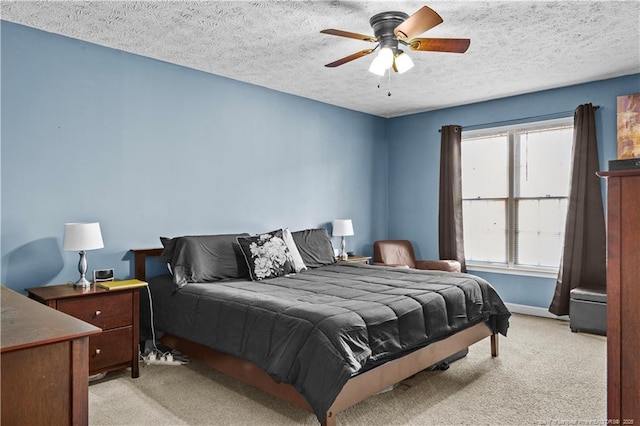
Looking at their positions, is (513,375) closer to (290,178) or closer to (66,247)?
(290,178)

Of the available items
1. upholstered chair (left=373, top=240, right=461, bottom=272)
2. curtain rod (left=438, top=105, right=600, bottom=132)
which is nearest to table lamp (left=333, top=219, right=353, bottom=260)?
upholstered chair (left=373, top=240, right=461, bottom=272)

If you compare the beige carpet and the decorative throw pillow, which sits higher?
the decorative throw pillow

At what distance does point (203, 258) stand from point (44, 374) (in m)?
2.22

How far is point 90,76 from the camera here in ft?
11.5

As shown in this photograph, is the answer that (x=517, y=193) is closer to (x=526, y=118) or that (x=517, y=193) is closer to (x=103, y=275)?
(x=526, y=118)

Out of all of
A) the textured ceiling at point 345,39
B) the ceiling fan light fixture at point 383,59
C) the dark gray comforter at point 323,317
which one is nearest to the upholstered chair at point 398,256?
the dark gray comforter at point 323,317

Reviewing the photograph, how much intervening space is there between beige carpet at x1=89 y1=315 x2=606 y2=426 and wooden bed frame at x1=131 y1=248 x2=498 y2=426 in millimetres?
168

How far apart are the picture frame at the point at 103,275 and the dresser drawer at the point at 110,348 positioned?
0.45 m

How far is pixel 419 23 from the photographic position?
2.57 metres

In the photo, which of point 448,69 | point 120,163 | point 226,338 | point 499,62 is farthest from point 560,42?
point 120,163

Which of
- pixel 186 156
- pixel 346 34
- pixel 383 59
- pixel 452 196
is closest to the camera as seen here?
pixel 346 34

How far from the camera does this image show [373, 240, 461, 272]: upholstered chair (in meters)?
5.27

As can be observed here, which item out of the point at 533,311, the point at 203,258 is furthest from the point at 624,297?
the point at 533,311

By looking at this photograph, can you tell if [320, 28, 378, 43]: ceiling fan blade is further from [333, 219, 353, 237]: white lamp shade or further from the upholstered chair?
the upholstered chair
